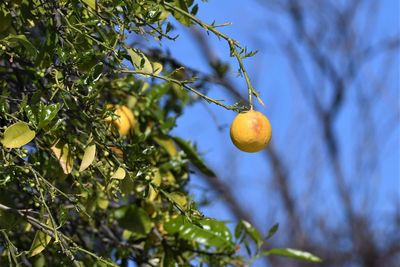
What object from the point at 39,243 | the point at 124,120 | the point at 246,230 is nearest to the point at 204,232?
the point at 246,230

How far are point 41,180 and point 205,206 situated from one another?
0.54m

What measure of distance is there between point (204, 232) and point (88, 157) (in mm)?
372

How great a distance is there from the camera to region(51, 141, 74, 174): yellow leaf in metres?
0.85

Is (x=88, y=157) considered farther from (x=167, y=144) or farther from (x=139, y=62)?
(x=167, y=144)

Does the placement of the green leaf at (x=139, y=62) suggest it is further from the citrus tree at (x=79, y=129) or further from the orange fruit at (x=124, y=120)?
the orange fruit at (x=124, y=120)

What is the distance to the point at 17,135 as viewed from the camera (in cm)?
78

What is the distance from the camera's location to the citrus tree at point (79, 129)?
2.65ft

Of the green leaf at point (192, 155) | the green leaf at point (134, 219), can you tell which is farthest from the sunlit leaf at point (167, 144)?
the green leaf at point (134, 219)

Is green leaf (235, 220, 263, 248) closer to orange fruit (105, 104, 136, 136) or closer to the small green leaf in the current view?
orange fruit (105, 104, 136, 136)

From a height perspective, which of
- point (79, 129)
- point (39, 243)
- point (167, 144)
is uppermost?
point (167, 144)

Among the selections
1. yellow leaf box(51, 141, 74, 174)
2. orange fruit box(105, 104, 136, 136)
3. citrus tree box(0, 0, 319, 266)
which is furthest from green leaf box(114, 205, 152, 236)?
yellow leaf box(51, 141, 74, 174)

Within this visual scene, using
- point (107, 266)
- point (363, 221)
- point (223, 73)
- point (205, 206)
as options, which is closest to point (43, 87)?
point (107, 266)

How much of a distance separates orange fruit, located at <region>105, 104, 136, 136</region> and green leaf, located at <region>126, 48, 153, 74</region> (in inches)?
4.6

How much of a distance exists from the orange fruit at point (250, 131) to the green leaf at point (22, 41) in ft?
0.68
